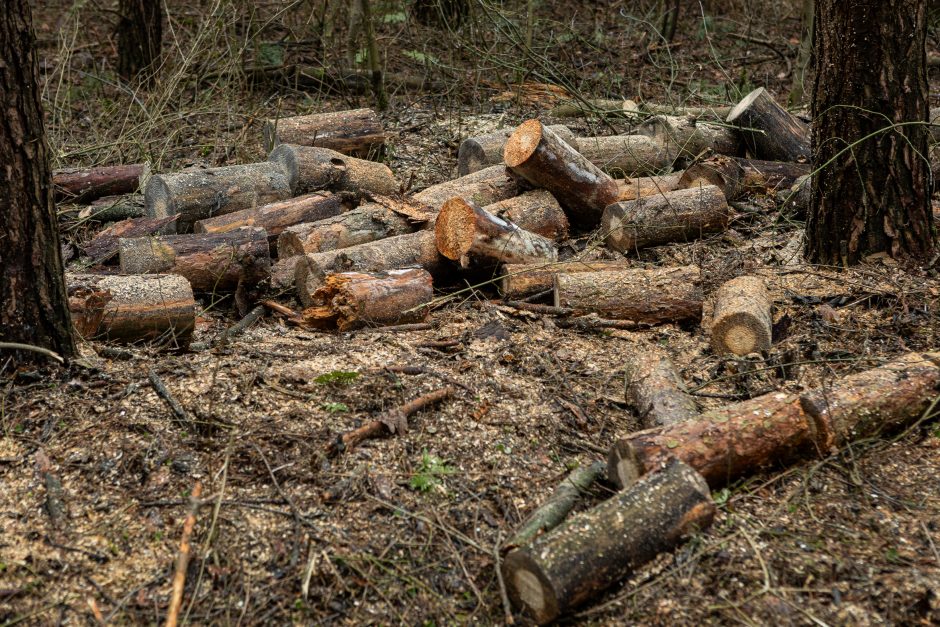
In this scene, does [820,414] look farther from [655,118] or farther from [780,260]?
[655,118]

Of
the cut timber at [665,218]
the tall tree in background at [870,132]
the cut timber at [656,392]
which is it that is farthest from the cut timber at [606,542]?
the cut timber at [665,218]

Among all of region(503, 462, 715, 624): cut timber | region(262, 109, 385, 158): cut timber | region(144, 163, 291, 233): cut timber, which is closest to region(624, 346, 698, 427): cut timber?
region(503, 462, 715, 624): cut timber

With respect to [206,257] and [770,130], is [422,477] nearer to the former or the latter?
[206,257]

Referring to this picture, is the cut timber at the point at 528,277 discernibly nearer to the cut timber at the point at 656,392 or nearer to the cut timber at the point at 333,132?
the cut timber at the point at 656,392

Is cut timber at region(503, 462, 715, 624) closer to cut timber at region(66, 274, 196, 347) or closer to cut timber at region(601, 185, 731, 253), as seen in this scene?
cut timber at region(66, 274, 196, 347)

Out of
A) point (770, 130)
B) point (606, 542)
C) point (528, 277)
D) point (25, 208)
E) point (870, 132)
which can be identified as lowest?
point (528, 277)

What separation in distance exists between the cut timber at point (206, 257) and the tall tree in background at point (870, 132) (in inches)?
130

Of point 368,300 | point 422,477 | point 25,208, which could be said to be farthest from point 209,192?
point 422,477

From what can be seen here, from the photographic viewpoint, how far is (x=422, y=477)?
312 cm

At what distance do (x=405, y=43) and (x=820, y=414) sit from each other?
7.88 m

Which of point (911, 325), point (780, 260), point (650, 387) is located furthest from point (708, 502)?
point (780, 260)

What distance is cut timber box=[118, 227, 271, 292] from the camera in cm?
493

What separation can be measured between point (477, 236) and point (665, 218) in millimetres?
1424

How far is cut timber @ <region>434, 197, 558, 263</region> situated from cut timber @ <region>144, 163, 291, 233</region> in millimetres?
1295
